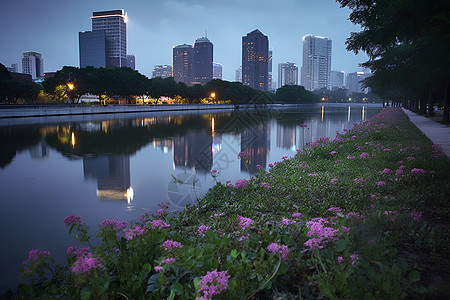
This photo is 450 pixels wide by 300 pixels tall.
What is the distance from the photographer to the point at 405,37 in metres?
11.5

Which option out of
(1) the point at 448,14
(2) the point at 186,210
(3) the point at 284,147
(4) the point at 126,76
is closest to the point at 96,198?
(2) the point at 186,210

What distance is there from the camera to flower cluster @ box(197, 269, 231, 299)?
2496mm

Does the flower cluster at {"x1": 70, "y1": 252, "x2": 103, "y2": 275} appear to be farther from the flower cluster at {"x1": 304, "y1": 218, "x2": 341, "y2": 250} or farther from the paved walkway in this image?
the paved walkway

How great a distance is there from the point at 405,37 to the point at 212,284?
12374 millimetres

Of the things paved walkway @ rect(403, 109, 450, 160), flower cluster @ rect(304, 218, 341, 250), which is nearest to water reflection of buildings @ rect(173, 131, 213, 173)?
flower cluster @ rect(304, 218, 341, 250)

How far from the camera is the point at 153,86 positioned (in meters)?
72.6

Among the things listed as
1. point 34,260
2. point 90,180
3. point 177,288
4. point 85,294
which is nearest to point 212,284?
point 177,288

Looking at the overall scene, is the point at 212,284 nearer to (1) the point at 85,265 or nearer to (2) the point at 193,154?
(1) the point at 85,265

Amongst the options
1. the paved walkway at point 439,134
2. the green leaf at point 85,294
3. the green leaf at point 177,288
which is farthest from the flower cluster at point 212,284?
the paved walkway at point 439,134

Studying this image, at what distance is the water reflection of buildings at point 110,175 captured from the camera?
722cm

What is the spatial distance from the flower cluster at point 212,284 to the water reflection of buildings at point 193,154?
7166 millimetres

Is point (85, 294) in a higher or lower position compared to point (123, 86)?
lower

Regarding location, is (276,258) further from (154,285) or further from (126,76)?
(126,76)

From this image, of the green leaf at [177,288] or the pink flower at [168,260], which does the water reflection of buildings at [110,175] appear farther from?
the green leaf at [177,288]
